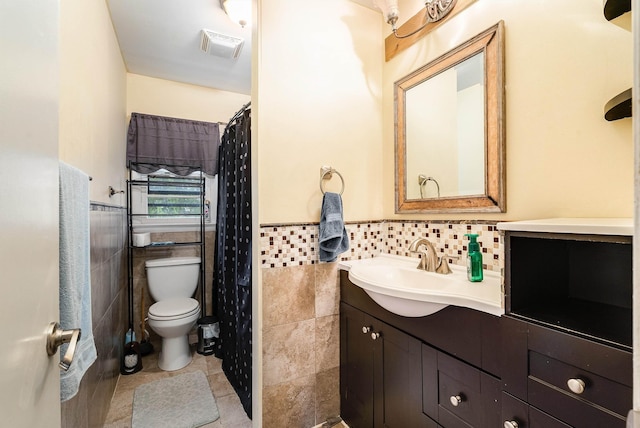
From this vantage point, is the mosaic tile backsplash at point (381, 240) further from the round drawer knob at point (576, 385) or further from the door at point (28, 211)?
the door at point (28, 211)

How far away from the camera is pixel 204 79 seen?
2.66 m

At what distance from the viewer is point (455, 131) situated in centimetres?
141

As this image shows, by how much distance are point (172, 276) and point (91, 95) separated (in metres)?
1.57

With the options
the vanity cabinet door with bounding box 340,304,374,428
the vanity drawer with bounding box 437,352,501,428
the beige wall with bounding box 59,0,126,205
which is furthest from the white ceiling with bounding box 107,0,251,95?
the vanity drawer with bounding box 437,352,501,428

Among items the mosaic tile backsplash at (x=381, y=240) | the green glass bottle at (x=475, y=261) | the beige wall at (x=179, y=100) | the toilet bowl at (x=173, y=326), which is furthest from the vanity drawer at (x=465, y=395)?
the beige wall at (x=179, y=100)

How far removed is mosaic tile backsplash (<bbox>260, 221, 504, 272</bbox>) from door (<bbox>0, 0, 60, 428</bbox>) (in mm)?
885

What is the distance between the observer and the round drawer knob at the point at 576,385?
26.7 inches

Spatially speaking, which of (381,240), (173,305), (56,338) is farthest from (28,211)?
(173,305)

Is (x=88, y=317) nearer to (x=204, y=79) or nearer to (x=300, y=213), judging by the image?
(x=300, y=213)

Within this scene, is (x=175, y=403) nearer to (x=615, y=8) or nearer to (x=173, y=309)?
(x=173, y=309)

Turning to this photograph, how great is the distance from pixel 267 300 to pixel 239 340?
0.58 meters

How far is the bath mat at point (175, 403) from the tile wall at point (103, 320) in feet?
0.61

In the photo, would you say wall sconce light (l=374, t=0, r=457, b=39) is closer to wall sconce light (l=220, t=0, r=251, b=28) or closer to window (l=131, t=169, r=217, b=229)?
wall sconce light (l=220, t=0, r=251, b=28)

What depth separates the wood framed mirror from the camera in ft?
4.02
